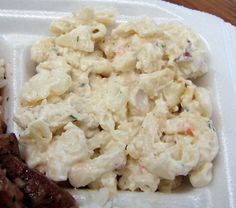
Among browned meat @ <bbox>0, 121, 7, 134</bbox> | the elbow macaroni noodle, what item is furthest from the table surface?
browned meat @ <bbox>0, 121, 7, 134</bbox>

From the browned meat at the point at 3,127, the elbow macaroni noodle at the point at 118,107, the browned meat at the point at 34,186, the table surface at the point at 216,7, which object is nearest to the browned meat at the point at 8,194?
the browned meat at the point at 34,186

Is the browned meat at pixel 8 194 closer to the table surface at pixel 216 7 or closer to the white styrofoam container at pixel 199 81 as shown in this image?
the white styrofoam container at pixel 199 81

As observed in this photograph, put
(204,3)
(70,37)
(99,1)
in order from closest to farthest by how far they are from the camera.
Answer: (70,37) → (99,1) → (204,3)

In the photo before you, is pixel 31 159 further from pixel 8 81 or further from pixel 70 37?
pixel 70 37

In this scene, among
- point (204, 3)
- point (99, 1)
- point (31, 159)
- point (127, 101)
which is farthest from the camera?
point (204, 3)

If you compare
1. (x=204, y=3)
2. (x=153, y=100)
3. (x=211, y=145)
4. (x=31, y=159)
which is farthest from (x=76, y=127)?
(x=204, y=3)

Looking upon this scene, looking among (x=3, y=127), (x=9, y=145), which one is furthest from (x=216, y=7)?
(x=9, y=145)

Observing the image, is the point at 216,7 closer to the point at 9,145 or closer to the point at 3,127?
the point at 3,127
